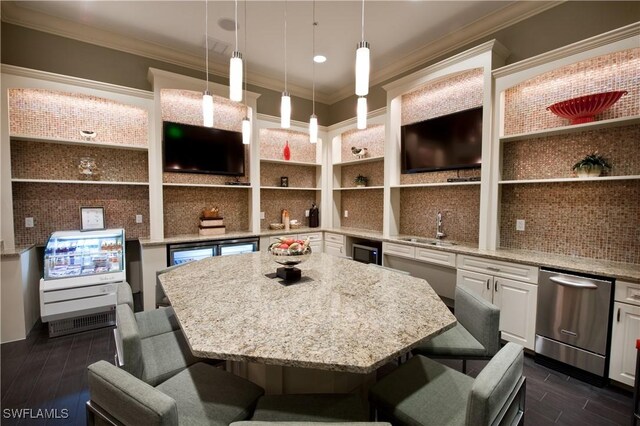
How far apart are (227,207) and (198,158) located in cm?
85

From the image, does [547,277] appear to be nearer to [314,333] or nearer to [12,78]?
[314,333]

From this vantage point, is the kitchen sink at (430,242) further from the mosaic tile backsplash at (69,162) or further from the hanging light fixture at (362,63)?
the mosaic tile backsplash at (69,162)

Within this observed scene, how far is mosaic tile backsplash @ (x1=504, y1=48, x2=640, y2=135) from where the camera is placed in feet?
8.09

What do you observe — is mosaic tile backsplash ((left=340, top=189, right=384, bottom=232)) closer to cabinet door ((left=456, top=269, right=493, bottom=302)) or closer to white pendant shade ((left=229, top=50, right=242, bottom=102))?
cabinet door ((left=456, top=269, right=493, bottom=302))

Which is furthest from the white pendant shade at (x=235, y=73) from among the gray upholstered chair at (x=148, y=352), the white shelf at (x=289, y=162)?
the white shelf at (x=289, y=162)

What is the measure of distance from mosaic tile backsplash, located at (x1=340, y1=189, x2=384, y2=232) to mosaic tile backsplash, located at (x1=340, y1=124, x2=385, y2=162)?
62 cm

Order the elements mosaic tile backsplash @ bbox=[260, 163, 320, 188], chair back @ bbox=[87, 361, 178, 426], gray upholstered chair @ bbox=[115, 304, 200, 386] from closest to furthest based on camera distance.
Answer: chair back @ bbox=[87, 361, 178, 426] < gray upholstered chair @ bbox=[115, 304, 200, 386] < mosaic tile backsplash @ bbox=[260, 163, 320, 188]

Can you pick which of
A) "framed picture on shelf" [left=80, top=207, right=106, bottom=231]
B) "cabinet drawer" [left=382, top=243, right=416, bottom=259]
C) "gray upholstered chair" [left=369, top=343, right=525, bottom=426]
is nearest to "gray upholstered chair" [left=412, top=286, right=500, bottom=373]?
"gray upholstered chair" [left=369, top=343, right=525, bottom=426]

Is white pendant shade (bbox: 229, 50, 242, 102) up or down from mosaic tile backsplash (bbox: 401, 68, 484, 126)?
down

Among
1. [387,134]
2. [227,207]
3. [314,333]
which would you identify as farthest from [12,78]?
[387,134]

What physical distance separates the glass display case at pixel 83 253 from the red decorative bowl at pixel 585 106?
468cm

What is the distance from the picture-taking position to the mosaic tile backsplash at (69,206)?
324 cm

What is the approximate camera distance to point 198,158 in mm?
4164

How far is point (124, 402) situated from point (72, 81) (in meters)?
3.74
